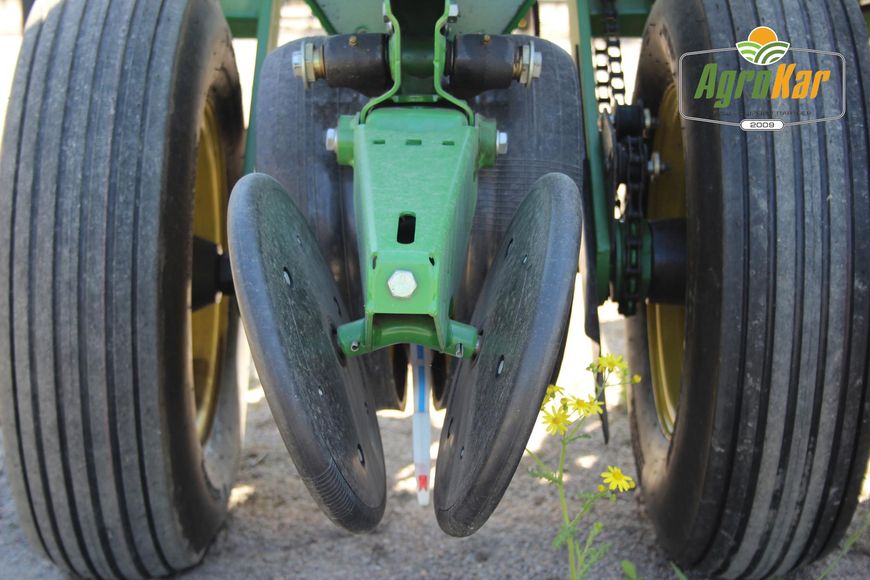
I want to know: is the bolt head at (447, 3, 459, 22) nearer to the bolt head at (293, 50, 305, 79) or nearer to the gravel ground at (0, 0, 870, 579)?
the bolt head at (293, 50, 305, 79)

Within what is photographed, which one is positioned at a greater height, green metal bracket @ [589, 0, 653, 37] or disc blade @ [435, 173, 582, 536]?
green metal bracket @ [589, 0, 653, 37]

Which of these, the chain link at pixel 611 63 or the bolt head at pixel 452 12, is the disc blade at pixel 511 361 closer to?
the bolt head at pixel 452 12

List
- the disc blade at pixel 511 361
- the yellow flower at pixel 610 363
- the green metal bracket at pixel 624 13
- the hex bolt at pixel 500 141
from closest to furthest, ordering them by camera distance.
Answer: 1. the disc blade at pixel 511 361
2. the yellow flower at pixel 610 363
3. the hex bolt at pixel 500 141
4. the green metal bracket at pixel 624 13

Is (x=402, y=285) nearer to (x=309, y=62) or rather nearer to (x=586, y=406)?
(x=586, y=406)

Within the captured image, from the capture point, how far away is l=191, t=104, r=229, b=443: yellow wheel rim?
244 centimetres

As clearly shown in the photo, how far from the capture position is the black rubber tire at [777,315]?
1685mm

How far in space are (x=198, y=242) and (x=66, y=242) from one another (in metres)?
0.40

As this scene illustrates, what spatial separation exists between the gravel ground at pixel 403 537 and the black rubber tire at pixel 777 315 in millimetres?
357

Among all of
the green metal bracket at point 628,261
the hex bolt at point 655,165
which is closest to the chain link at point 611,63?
the hex bolt at point 655,165

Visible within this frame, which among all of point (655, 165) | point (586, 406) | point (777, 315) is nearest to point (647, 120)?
Answer: point (655, 165)

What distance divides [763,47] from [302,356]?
3.12 ft
